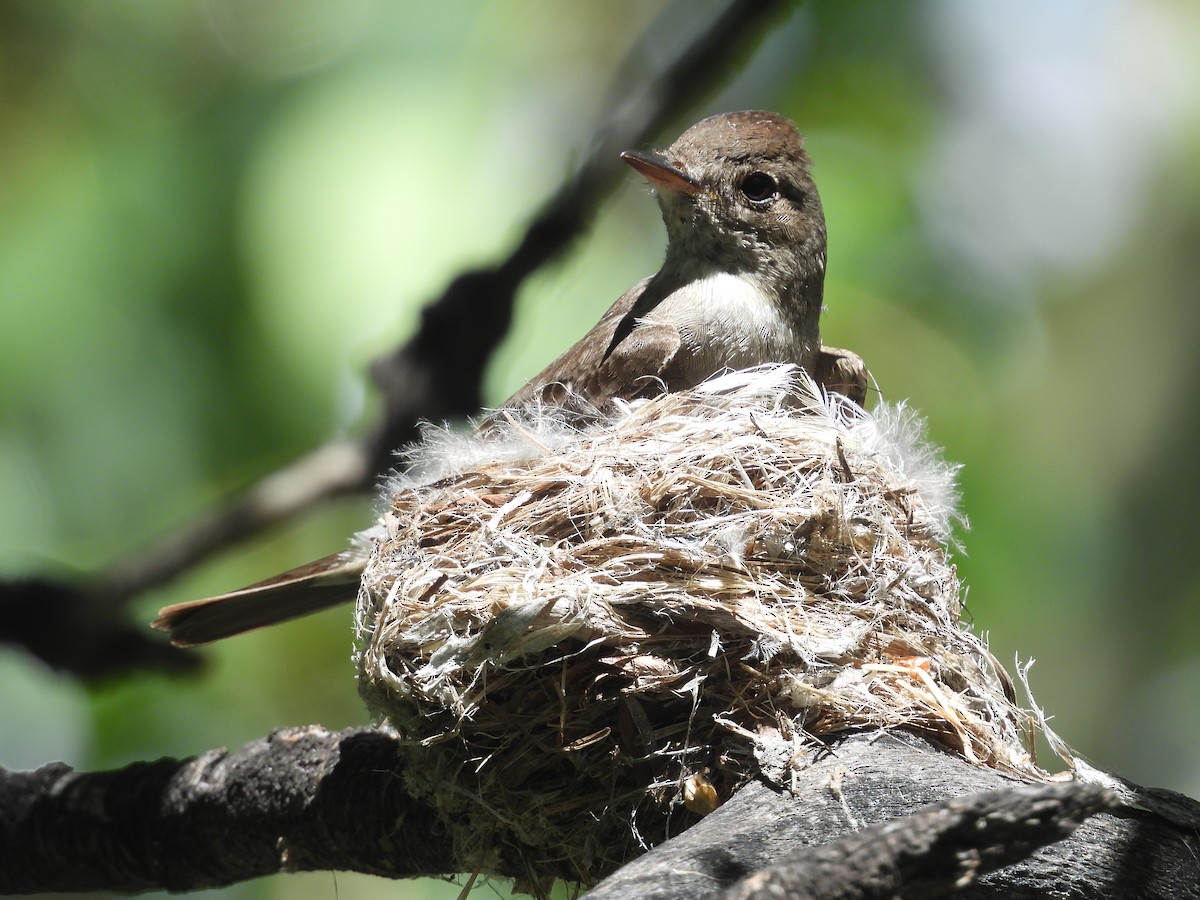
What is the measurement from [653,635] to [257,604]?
1.69m

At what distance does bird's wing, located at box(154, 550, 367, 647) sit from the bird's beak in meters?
1.63

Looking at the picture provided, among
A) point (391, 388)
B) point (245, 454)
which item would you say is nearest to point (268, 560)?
point (245, 454)

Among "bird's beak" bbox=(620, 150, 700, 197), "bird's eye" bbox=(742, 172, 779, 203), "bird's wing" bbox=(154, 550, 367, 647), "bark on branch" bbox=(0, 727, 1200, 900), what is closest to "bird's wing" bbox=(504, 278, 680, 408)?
"bird's beak" bbox=(620, 150, 700, 197)

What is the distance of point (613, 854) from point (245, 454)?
4.52 metres

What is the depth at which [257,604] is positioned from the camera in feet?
12.2

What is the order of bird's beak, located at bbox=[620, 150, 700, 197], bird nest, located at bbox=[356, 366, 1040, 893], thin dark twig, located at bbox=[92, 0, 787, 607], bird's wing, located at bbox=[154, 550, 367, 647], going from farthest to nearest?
thin dark twig, located at bbox=[92, 0, 787, 607]
bird's beak, located at bbox=[620, 150, 700, 197]
bird's wing, located at bbox=[154, 550, 367, 647]
bird nest, located at bbox=[356, 366, 1040, 893]

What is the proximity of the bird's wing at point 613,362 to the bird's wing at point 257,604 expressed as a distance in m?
0.87

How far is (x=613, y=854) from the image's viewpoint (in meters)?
2.63

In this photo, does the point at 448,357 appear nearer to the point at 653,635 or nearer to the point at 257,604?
the point at 257,604

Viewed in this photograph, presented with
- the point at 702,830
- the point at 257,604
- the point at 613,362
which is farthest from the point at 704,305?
the point at 702,830

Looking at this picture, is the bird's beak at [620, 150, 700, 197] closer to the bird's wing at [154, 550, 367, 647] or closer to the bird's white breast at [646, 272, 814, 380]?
the bird's white breast at [646, 272, 814, 380]

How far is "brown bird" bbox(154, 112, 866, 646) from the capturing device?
145 inches

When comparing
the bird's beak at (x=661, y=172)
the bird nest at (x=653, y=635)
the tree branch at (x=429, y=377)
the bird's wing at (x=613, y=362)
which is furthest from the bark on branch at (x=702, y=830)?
the bird's beak at (x=661, y=172)

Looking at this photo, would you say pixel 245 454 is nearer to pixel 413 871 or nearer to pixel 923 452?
pixel 413 871
